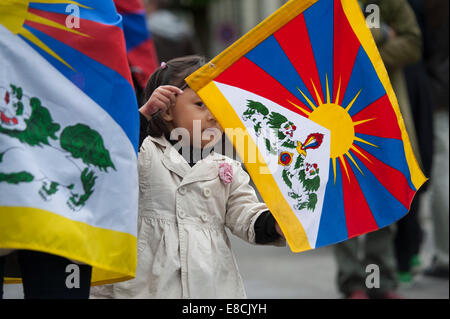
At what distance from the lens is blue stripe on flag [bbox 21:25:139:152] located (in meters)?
2.40

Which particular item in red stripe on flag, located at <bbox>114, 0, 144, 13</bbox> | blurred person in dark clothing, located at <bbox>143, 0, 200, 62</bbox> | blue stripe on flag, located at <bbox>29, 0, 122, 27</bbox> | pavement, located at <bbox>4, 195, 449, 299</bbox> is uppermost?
blurred person in dark clothing, located at <bbox>143, 0, 200, 62</bbox>

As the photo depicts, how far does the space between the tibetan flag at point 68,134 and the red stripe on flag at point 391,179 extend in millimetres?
920

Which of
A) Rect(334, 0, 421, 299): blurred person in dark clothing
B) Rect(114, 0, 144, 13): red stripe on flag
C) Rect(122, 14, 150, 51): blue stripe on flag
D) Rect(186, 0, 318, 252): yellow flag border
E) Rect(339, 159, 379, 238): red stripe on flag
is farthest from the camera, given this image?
Rect(334, 0, 421, 299): blurred person in dark clothing

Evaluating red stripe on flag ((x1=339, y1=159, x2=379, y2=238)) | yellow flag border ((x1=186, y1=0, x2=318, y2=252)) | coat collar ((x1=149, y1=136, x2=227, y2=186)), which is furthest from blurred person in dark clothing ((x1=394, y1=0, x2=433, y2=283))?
yellow flag border ((x1=186, y1=0, x2=318, y2=252))

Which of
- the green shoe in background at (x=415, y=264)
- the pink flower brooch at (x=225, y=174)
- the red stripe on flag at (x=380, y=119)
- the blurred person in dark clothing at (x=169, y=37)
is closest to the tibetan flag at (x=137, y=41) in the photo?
the blurred person in dark clothing at (x=169, y=37)

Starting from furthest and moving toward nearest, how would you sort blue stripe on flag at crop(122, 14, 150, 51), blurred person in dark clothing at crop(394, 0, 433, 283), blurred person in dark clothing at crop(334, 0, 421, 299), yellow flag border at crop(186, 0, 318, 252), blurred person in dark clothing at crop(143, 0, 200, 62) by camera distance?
blurred person in dark clothing at crop(143, 0, 200, 62) < blurred person in dark clothing at crop(394, 0, 433, 283) < blurred person in dark clothing at crop(334, 0, 421, 299) < blue stripe on flag at crop(122, 14, 150, 51) < yellow flag border at crop(186, 0, 318, 252)

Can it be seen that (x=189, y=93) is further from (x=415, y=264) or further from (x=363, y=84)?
(x=415, y=264)

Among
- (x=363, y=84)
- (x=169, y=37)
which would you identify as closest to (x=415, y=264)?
(x=169, y=37)

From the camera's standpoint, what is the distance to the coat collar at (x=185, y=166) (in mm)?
2930

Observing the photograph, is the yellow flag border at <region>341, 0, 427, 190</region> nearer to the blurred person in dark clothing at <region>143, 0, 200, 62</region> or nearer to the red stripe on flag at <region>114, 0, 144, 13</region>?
the red stripe on flag at <region>114, 0, 144, 13</region>

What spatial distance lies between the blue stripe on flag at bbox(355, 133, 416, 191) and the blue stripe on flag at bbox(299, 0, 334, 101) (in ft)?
0.81

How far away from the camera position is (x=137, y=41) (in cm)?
444

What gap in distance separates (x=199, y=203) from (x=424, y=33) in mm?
3205
